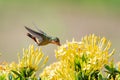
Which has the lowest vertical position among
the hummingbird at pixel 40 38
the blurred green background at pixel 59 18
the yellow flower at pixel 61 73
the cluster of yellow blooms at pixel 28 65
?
the yellow flower at pixel 61 73

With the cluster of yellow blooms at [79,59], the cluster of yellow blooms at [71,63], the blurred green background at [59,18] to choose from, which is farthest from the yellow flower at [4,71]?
the blurred green background at [59,18]

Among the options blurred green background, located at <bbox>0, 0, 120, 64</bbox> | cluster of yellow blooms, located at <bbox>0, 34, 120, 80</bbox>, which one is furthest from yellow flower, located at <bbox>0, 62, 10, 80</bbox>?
blurred green background, located at <bbox>0, 0, 120, 64</bbox>

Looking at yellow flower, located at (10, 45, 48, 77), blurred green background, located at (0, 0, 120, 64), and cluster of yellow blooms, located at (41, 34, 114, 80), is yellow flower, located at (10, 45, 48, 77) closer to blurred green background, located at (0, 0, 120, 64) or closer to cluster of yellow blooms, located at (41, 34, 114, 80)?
cluster of yellow blooms, located at (41, 34, 114, 80)

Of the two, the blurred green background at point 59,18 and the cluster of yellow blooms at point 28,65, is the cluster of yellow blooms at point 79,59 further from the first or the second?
the blurred green background at point 59,18

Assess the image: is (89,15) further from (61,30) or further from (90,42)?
(90,42)

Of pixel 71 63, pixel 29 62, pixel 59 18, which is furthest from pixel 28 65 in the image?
pixel 59 18

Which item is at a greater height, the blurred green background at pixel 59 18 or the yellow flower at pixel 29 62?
the blurred green background at pixel 59 18

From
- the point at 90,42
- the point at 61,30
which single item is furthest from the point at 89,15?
the point at 90,42

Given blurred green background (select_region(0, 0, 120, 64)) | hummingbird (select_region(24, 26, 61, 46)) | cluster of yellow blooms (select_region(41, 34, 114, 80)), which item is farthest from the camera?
blurred green background (select_region(0, 0, 120, 64))
